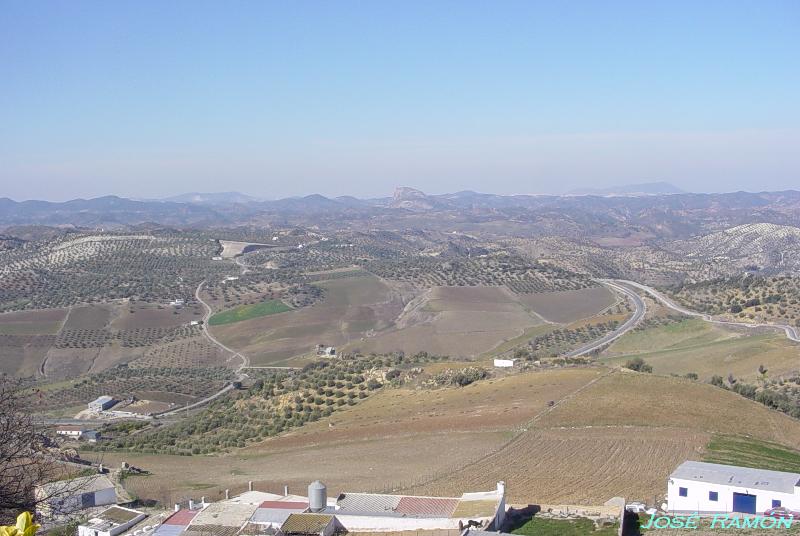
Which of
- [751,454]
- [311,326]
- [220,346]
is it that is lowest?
[220,346]

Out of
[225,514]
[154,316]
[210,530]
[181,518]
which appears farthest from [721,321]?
[154,316]

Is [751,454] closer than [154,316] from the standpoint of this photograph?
Yes

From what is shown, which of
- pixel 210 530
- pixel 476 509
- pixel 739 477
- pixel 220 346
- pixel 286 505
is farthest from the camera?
pixel 220 346

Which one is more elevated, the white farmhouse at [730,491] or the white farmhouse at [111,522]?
the white farmhouse at [730,491]

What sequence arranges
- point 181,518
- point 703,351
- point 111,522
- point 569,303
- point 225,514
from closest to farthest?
1. point 225,514
2. point 181,518
3. point 111,522
4. point 703,351
5. point 569,303

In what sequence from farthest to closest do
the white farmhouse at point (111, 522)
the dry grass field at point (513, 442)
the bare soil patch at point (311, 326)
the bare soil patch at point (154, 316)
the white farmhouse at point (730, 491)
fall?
the bare soil patch at point (154, 316) < the bare soil patch at point (311, 326) < the dry grass field at point (513, 442) < the white farmhouse at point (111, 522) < the white farmhouse at point (730, 491)

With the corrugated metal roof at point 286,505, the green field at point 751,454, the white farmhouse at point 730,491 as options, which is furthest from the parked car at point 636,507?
the corrugated metal roof at point 286,505

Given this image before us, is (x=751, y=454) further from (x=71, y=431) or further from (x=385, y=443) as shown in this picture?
(x=71, y=431)

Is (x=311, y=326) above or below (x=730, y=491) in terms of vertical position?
below

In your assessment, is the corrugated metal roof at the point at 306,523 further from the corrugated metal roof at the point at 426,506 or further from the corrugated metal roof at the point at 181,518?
the corrugated metal roof at the point at 181,518
